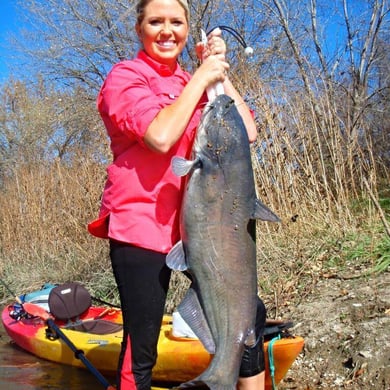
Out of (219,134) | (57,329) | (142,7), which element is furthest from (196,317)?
(57,329)

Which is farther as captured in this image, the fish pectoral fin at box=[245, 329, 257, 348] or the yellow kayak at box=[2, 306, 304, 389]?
the yellow kayak at box=[2, 306, 304, 389]

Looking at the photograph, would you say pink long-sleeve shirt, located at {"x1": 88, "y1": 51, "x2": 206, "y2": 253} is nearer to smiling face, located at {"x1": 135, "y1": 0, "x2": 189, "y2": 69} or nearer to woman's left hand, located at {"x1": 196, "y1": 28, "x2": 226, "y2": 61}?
smiling face, located at {"x1": 135, "y1": 0, "x2": 189, "y2": 69}

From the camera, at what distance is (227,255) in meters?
2.23

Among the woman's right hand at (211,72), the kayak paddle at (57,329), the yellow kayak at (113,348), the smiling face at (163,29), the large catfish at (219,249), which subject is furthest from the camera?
the kayak paddle at (57,329)

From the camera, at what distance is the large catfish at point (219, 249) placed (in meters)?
2.23

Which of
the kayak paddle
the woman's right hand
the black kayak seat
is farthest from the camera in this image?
the black kayak seat

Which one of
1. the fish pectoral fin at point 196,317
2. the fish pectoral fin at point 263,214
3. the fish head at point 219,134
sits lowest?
the fish pectoral fin at point 196,317

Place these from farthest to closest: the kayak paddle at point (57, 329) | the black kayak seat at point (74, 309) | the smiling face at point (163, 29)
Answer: the black kayak seat at point (74, 309)
the kayak paddle at point (57, 329)
the smiling face at point (163, 29)

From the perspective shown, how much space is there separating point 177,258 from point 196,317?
0.27 m

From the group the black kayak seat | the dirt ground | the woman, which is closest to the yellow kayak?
the black kayak seat

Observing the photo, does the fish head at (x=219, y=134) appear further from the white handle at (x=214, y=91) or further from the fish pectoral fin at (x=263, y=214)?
the fish pectoral fin at (x=263, y=214)

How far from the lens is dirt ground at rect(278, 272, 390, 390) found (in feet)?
12.8

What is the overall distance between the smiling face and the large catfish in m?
0.49

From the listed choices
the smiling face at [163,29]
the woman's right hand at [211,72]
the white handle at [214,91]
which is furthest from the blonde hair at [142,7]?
the white handle at [214,91]
